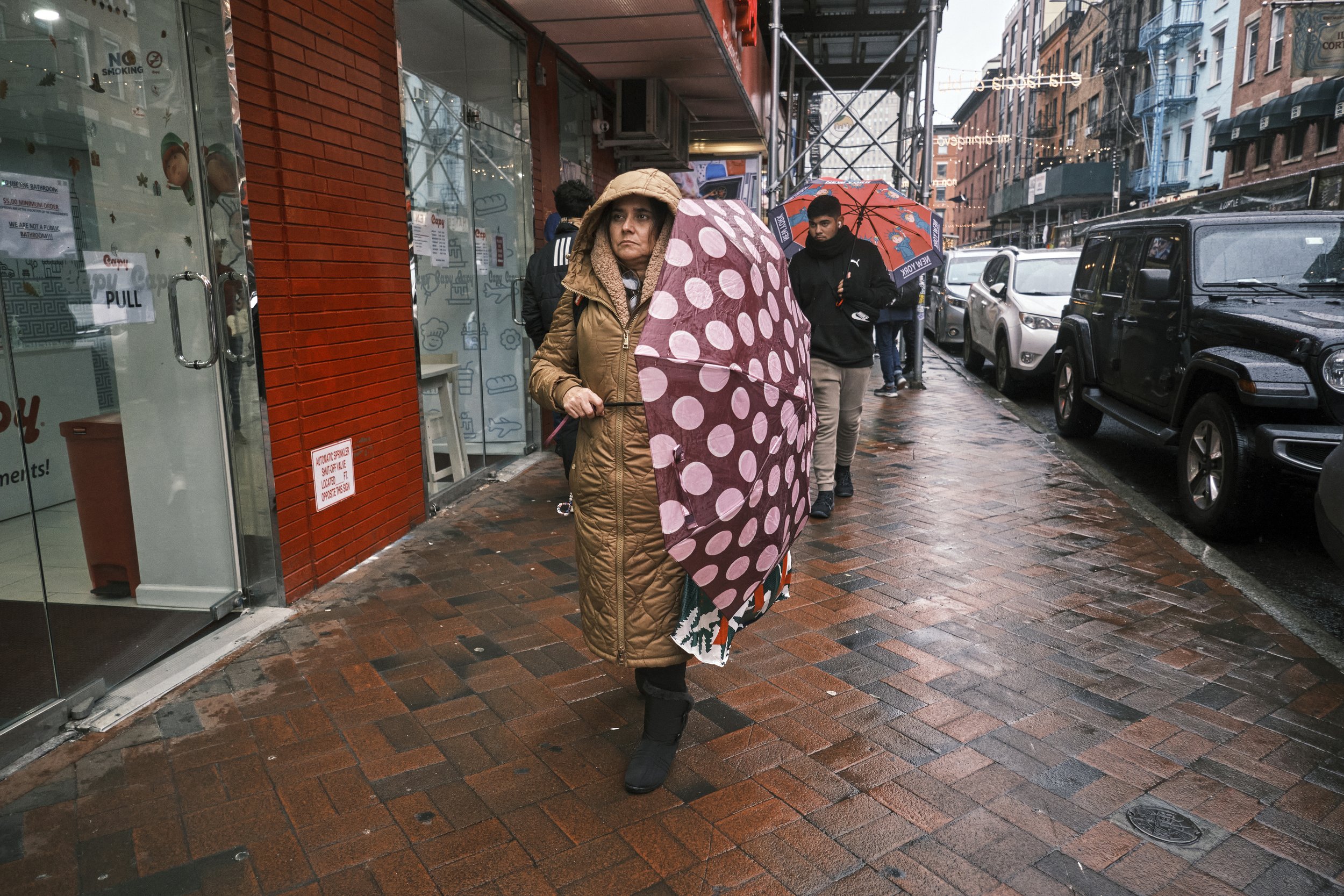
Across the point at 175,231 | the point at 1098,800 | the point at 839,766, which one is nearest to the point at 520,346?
the point at 175,231

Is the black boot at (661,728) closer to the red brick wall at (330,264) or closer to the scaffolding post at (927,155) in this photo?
the red brick wall at (330,264)

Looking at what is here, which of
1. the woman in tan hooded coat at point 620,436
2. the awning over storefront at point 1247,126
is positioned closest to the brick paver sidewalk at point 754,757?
the woman in tan hooded coat at point 620,436

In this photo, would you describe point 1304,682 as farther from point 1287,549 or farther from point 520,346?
point 520,346

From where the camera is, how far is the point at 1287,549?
521 cm

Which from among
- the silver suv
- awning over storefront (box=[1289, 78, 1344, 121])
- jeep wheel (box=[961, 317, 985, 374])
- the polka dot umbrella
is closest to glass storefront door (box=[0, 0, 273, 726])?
the polka dot umbrella

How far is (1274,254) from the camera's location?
6.05 metres

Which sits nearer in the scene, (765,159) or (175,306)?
(175,306)

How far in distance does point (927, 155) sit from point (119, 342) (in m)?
10.00

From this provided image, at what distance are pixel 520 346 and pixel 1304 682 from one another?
5.63 meters

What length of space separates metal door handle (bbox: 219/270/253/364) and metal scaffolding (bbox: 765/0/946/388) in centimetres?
613

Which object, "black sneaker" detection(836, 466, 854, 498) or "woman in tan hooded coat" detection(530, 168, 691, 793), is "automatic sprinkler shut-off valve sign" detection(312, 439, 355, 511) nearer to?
"woman in tan hooded coat" detection(530, 168, 691, 793)

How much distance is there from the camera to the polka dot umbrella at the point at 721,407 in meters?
2.22

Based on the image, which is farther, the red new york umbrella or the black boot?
the red new york umbrella

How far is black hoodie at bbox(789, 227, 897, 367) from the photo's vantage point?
5.45 meters
